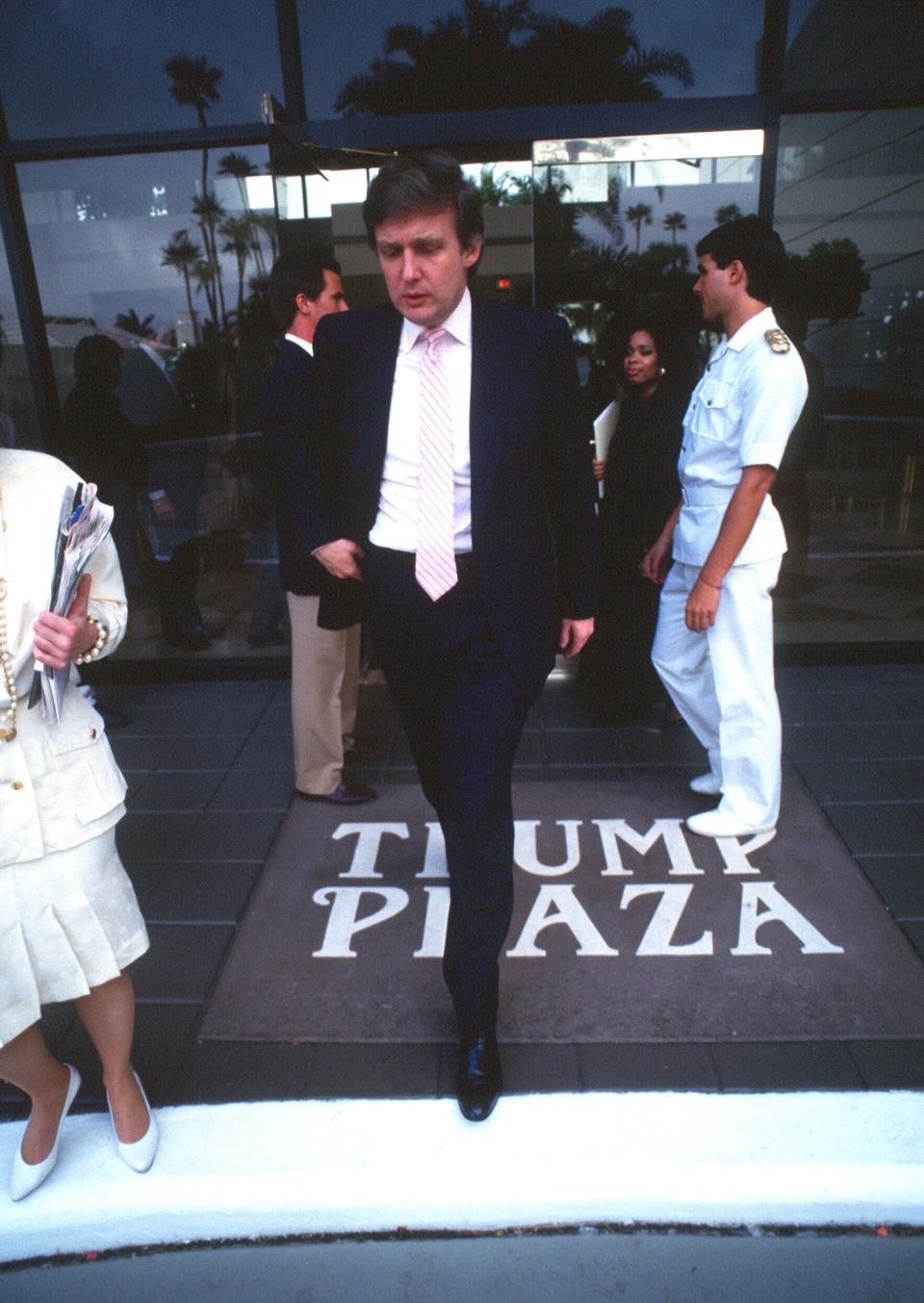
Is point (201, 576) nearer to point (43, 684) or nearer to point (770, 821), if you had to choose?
point (770, 821)

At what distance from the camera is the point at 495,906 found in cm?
222

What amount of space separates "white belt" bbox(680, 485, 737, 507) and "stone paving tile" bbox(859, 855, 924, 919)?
131 cm

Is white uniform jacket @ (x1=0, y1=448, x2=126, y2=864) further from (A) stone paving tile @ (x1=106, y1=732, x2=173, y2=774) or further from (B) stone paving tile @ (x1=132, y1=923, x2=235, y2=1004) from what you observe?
(A) stone paving tile @ (x1=106, y1=732, x2=173, y2=774)

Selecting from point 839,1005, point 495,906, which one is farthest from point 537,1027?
point 839,1005

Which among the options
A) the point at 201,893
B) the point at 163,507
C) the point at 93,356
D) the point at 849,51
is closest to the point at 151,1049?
the point at 201,893

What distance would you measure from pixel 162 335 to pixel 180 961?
3.41 m

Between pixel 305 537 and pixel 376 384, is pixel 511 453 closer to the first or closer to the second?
pixel 376 384

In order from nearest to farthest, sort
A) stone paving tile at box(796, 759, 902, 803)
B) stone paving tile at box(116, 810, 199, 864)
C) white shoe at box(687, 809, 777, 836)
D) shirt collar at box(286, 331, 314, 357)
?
shirt collar at box(286, 331, 314, 357)
white shoe at box(687, 809, 777, 836)
stone paving tile at box(116, 810, 199, 864)
stone paving tile at box(796, 759, 902, 803)

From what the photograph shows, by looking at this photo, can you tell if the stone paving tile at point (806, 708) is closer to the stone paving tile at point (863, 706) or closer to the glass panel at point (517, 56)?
the stone paving tile at point (863, 706)

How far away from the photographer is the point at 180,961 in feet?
9.35

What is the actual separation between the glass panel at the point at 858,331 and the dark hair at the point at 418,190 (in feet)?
10.4

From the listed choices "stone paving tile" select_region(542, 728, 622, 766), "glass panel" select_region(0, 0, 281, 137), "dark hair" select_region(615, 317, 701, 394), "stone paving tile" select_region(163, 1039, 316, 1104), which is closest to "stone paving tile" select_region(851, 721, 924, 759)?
"stone paving tile" select_region(542, 728, 622, 766)

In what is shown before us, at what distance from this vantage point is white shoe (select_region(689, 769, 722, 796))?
364 centimetres

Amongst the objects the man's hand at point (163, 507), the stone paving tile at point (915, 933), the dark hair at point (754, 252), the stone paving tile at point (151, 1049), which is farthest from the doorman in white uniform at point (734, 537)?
the man's hand at point (163, 507)
